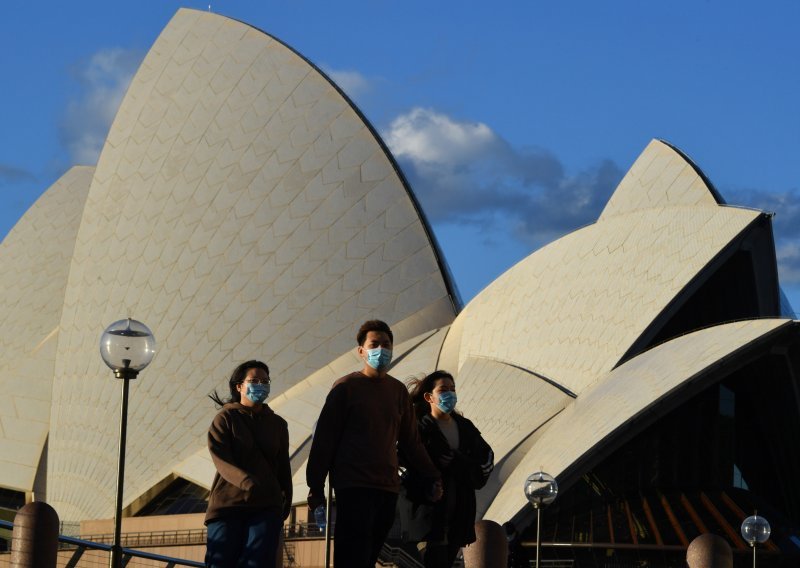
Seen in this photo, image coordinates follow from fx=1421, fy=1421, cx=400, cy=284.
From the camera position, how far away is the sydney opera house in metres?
19.3

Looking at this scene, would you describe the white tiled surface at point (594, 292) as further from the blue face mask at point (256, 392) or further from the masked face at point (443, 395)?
the blue face mask at point (256, 392)

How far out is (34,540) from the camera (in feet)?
23.4

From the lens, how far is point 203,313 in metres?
25.6

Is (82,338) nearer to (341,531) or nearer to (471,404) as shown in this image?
(471,404)

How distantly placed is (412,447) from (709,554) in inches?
153

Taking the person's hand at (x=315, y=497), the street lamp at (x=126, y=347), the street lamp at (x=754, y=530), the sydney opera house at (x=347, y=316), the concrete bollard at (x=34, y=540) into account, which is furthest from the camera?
the sydney opera house at (x=347, y=316)

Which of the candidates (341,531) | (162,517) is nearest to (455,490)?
(341,531)

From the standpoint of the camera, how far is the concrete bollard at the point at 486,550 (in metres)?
8.40

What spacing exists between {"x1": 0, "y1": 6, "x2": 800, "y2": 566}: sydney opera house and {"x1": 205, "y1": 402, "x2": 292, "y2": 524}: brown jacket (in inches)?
444

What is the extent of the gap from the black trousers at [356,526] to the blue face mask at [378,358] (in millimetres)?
576

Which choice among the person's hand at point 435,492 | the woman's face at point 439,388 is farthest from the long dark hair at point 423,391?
the person's hand at point 435,492

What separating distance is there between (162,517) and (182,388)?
10.4 feet

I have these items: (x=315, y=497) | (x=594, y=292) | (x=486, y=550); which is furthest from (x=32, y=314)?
(x=315, y=497)

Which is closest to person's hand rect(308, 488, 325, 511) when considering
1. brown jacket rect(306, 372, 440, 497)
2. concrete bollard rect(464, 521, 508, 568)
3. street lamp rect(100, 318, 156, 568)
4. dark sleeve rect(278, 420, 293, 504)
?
brown jacket rect(306, 372, 440, 497)
